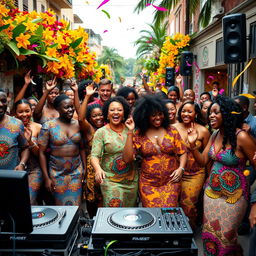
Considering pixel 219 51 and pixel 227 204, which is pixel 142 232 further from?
pixel 219 51

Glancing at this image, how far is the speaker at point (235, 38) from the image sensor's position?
198 inches

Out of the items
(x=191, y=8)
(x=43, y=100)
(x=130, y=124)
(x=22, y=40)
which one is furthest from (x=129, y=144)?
(x=191, y=8)

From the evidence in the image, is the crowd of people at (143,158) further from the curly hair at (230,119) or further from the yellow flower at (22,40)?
the yellow flower at (22,40)

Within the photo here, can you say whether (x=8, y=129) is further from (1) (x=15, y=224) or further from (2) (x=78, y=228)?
(1) (x=15, y=224)

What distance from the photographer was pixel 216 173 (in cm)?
295

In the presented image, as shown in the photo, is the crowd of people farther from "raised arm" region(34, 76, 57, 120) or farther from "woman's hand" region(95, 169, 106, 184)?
"raised arm" region(34, 76, 57, 120)

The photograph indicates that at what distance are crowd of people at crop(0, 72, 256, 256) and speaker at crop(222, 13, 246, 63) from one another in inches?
58.4

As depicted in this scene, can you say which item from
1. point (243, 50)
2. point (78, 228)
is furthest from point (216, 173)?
point (243, 50)

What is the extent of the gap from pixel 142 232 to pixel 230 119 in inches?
66.6

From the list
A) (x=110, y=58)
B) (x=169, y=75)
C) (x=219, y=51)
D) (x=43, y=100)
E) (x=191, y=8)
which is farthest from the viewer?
(x=110, y=58)

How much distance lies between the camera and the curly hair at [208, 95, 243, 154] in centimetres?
288

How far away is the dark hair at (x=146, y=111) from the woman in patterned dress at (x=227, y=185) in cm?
58

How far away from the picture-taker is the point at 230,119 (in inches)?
117

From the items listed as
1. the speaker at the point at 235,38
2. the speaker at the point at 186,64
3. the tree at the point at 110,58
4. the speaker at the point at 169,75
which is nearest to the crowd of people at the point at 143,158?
the speaker at the point at 235,38
